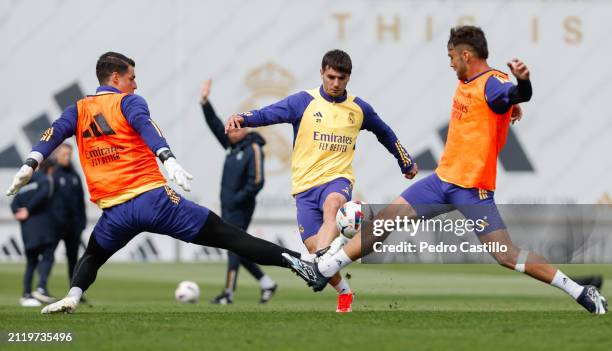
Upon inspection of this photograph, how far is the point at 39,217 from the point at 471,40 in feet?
24.3

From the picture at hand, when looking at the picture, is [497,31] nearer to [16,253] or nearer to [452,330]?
[16,253]

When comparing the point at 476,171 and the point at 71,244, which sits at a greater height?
the point at 476,171

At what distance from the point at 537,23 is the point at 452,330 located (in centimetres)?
1884

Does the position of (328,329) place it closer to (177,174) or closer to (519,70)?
(177,174)

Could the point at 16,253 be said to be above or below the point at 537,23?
below

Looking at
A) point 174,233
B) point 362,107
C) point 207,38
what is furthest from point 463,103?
point 207,38

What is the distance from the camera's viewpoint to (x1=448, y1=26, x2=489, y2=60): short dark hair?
29.6ft

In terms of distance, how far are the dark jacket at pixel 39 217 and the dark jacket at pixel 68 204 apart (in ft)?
0.29

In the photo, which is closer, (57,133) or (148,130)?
(148,130)

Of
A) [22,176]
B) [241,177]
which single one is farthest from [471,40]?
[241,177]

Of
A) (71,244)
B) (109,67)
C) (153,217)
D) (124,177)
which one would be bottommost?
(71,244)

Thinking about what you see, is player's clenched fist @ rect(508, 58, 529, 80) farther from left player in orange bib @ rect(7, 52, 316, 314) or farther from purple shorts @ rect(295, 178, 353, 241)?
left player in orange bib @ rect(7, 52, 316, 314)

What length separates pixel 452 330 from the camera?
7812mm

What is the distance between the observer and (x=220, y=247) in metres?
9.40
